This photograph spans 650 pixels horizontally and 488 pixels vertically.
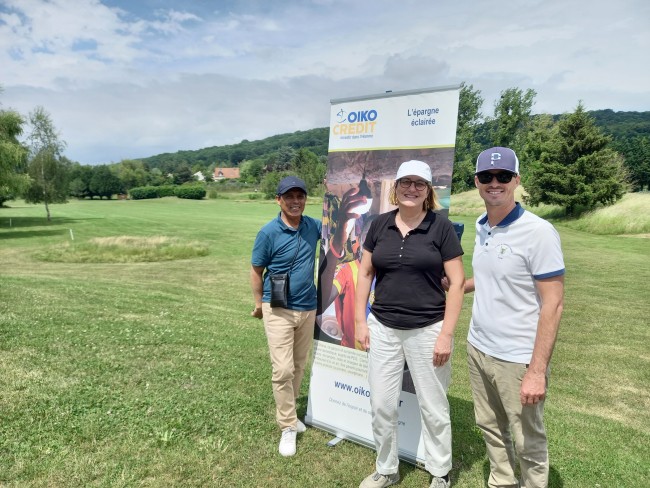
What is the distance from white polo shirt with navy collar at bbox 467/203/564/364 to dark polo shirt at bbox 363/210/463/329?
29cm

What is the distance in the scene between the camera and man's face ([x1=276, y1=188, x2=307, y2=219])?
4348mm

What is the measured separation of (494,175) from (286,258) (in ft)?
6.82

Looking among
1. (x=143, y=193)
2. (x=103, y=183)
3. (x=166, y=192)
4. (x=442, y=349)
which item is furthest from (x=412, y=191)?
(x=103, y=183)

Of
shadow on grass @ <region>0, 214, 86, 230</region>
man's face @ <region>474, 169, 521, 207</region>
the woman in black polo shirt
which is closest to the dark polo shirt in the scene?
the woman in black polo shirt

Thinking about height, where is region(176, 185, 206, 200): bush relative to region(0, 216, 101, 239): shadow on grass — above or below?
above

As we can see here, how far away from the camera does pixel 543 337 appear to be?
2.89 meters

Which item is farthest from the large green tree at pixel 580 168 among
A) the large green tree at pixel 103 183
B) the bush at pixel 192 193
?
the large green tree at pixel 103 183

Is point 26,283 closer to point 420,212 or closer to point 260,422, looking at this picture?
point 260,422

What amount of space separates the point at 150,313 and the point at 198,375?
11.8ft

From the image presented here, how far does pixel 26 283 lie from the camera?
1113 cm

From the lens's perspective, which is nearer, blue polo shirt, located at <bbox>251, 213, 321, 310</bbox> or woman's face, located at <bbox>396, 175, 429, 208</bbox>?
woman's face, located at <bbox>396, 175, 429, 208</bbox>

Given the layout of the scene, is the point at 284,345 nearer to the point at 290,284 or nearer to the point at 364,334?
the point at 290,284

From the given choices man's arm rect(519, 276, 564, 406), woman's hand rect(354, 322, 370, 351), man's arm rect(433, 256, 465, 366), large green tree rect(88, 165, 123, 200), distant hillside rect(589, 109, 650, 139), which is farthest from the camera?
distant hillside rect(589, 109, 650, 139)

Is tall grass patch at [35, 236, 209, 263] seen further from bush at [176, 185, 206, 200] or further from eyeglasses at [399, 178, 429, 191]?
bush at [176, 185, 206, 200]
